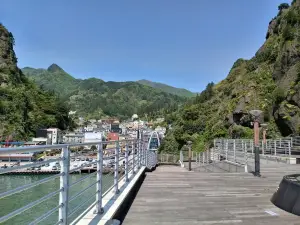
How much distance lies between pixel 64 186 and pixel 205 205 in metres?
3.17

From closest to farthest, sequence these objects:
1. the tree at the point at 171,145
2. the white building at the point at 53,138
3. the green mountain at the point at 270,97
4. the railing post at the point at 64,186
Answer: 1. the railing post at the point at 64,186
2. the white building at the point at 53,138
3. the green mountain at the point at 270,97
4. the tree at the point at 171,145

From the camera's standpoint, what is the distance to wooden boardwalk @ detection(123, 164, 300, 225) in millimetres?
4492

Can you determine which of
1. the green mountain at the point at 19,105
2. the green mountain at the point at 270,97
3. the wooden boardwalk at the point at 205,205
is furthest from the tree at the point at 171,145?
the wooden boardwalk at the point at 205,205

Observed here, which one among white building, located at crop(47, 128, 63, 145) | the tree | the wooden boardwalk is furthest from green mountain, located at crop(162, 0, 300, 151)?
the wooden boardwalk

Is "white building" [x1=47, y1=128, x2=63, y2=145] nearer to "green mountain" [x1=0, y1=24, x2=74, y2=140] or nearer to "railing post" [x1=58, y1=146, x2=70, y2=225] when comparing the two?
"railing post" [x1=58, y1=146, x2=70, y2=225]

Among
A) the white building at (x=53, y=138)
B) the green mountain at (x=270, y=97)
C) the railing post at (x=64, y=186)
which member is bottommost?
the railing post at (x=64, y=186)

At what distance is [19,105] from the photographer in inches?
3386

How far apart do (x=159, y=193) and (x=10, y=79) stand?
96.6 m

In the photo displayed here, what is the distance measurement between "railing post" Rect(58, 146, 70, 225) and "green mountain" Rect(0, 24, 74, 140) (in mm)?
74017

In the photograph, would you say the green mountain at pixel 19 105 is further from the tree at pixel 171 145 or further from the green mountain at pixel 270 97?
the green mountain at pixel 270 97

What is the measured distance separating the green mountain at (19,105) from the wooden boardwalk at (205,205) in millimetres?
70933

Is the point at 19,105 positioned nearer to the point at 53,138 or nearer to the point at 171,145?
the point at 171,145

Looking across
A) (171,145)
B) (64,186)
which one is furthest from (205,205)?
(171,145)

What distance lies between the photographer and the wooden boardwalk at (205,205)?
4492 mm
